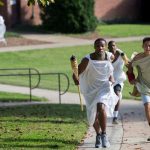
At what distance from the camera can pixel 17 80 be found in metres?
21.0

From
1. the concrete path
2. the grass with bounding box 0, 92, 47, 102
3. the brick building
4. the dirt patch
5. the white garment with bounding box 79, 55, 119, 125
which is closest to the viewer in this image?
the white garment with bounding box 79, 55, 119, 125

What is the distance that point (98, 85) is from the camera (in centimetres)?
916

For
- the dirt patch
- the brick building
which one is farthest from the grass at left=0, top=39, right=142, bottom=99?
the brick building

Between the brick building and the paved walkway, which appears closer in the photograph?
the paved walkway

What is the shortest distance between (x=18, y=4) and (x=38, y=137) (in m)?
29.6

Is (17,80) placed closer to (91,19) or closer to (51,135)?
(51,135)

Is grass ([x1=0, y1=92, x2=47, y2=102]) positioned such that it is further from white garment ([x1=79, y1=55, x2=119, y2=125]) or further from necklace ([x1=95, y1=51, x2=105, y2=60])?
necklace ([x1=95, y1=51, x2=105, y2=60])

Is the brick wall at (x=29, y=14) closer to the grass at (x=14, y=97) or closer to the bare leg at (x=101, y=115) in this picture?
the grass at (x=14, y=97)

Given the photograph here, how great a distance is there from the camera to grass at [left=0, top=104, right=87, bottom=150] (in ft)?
29.9

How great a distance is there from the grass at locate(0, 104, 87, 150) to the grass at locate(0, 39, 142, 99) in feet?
18.7

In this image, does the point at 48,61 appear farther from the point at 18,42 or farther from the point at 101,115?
the point at 101,115

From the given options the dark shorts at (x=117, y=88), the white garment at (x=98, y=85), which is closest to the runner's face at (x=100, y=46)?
the white garment at (x=98, y=85)

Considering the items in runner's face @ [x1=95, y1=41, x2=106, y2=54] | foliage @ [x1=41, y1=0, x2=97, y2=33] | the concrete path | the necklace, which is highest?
foliage @ [x1=41, y1=0, x2=97, y2=33]

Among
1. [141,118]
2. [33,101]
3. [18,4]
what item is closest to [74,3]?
[18,4]
